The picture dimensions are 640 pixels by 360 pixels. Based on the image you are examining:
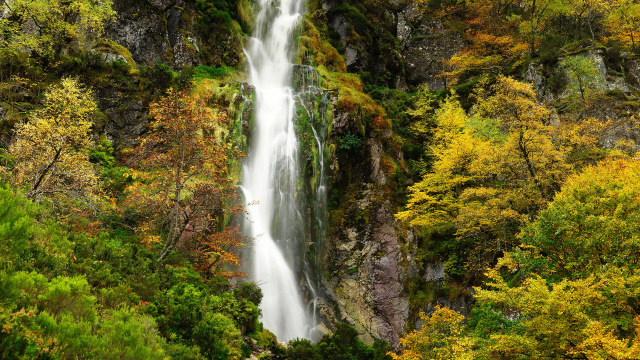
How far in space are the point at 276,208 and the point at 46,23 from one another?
1482 centimetres

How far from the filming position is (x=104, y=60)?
699 inches

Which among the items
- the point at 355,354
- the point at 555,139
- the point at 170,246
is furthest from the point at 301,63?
the point at 355,354

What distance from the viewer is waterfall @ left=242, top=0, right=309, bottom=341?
15.1 m

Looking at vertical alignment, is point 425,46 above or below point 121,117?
above

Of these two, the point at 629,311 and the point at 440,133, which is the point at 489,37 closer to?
the point at 440,133

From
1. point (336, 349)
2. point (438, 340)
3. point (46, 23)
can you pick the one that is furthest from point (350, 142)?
point (46, 23)

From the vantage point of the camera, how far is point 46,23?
16.8 m

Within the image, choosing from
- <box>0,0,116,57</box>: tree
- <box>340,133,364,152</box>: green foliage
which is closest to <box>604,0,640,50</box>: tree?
<box>340,133,364,152</box>: green foliage

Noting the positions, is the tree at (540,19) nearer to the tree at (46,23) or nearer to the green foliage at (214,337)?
the green foliage at (214,337)

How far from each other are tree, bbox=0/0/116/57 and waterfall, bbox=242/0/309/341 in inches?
370

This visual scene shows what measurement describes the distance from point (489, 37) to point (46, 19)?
99.0 feet

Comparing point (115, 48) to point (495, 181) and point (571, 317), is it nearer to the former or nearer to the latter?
point (495, 181)

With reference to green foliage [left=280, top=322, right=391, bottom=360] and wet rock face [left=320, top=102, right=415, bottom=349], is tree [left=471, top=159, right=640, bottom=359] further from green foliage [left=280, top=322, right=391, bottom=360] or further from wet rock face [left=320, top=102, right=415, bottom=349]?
wet rock face [left=320, top=102, right=415, bottom=349]

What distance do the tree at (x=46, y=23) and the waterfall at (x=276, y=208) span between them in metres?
9.39
